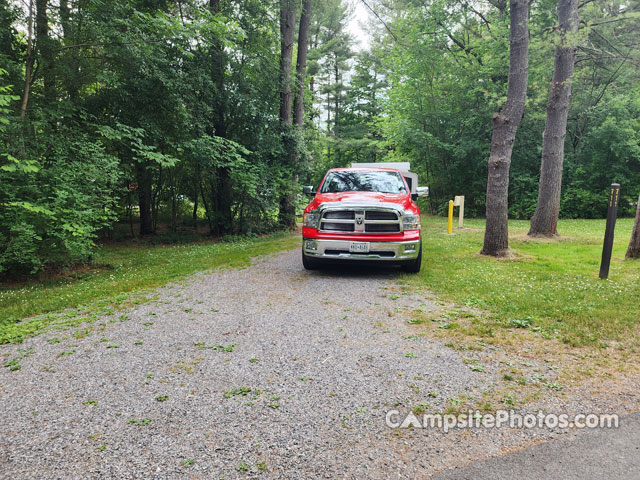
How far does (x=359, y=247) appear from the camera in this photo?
681cm

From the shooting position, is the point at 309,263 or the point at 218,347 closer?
the point at 218,347

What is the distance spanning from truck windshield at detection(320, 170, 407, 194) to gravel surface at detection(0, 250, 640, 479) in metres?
3.46

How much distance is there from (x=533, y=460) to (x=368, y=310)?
2.96 m

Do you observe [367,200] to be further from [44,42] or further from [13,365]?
[44,42]

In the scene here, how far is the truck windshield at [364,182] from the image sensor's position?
7.95 metres

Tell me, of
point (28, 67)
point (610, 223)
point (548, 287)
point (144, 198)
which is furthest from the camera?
point (144, 198)

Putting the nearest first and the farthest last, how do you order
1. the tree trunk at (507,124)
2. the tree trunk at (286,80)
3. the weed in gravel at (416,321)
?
the weed in gravel at (416,321) < the tree trunk at (507,124) < the tree trunk at (286,80)

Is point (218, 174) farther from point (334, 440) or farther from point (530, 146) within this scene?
point (530, 146)

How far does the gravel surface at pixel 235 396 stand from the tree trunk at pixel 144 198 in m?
9.83

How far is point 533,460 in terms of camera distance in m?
2.21

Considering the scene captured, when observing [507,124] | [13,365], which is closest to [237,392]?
[13,365]

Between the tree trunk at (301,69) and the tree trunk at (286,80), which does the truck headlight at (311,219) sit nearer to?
the tree trunk at (286,80)

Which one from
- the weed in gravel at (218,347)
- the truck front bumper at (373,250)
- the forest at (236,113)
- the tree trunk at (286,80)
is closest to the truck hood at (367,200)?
the truck front bumper at (373,250)

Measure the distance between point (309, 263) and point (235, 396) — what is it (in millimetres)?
4747
